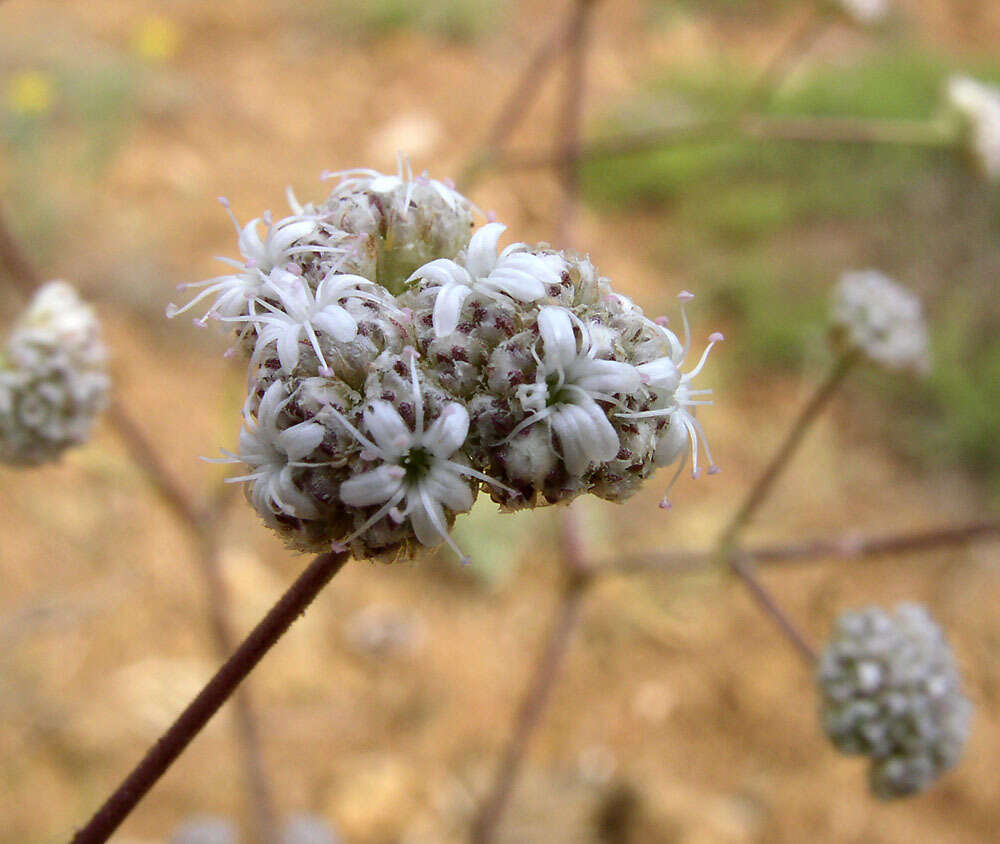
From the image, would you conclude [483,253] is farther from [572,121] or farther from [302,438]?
[572,121]

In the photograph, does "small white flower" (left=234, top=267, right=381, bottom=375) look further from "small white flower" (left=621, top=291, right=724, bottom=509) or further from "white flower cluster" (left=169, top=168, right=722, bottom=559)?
"small white flower" (left=621, top=291, right=724, bottom=509)

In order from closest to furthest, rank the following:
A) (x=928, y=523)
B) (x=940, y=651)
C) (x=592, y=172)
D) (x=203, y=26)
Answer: (x=940, y=651) → (x=928, y=523) → (x=592, y=172) → (x=203, y=26)

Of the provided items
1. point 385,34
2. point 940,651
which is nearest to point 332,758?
point 940,651

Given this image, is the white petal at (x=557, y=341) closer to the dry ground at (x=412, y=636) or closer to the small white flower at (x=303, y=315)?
the small white flower at (x=303, y=315)

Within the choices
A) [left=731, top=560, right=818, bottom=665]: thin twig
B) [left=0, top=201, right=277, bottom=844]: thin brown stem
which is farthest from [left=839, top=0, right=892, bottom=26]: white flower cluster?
[left=0, top=201, right=277, bottom=844]: thin brown stem

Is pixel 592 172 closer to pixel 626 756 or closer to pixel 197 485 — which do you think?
pixel 197 485

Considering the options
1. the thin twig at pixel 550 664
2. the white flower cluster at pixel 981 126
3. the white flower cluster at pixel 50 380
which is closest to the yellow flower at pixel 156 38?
the white flower cluster at pixel 50 380
